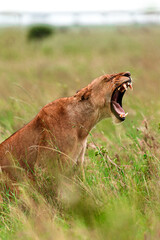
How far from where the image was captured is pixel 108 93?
3.43 m

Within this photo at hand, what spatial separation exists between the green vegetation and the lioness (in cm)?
2379

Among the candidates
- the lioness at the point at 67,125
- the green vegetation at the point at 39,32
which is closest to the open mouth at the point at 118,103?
the lioness at the point at 67,125

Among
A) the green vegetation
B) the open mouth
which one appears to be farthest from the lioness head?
the green vegetation

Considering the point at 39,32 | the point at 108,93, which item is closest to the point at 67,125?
the point at 108,93

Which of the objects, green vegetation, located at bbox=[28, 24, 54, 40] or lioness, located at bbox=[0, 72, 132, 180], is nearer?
lioness, located at bbox=[0, 72, 132, 180]

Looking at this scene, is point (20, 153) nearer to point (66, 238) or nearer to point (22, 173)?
point (22, 173)

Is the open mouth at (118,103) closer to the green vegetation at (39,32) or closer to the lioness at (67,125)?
the lioness at (67,125)

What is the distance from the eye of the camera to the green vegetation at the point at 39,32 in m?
26.9

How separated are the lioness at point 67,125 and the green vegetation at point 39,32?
23.8 meters

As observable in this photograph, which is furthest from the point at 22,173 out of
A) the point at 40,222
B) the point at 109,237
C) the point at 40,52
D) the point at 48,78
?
the point at 40,52

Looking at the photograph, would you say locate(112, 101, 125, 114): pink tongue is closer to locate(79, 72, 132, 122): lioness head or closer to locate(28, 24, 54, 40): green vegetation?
locate(79, 72, 132, 122): lioness head

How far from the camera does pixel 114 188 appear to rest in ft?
10.6

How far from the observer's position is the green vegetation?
26.9m

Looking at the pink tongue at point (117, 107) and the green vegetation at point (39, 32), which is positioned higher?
the green vegetation at point (39, 32)
